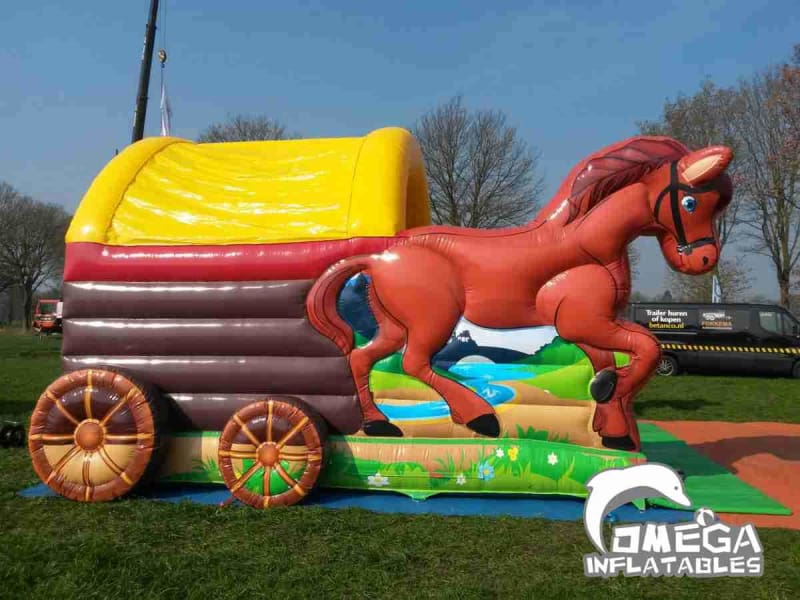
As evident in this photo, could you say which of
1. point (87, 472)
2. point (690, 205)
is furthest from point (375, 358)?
point (690, 205)

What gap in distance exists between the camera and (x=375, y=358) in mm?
4137

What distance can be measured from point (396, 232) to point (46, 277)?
32139 mm

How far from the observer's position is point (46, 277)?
30797 millimetres

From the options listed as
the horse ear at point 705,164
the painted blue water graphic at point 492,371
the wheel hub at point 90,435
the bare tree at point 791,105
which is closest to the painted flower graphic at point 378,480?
the painted blue water graphic at point 492,371

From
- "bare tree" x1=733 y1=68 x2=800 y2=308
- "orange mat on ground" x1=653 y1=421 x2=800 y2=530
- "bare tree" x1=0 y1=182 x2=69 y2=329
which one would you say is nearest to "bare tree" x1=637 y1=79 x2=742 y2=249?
"bare tree" x1=733 y1=68 x2=800 y2=308

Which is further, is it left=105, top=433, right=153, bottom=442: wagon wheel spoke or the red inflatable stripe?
the red inflatable stripe

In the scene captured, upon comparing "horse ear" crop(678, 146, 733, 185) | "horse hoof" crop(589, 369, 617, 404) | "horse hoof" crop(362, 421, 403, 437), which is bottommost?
"horse hoof" crop(362, 421, 403, 437)

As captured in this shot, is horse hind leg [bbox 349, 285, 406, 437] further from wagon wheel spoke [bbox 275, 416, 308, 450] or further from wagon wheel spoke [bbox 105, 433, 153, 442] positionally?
wagon wheel spoke [bbox 105, 433, 153, 442]

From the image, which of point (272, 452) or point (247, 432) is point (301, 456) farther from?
point (247, 432)

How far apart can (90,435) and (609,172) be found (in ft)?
13.0

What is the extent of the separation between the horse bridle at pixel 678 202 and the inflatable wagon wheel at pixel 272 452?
2758 mm

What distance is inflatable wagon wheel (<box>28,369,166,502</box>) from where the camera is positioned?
13.3 ft

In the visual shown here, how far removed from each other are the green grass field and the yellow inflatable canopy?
1.87 m

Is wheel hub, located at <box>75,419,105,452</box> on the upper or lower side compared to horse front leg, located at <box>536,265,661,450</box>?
lower
